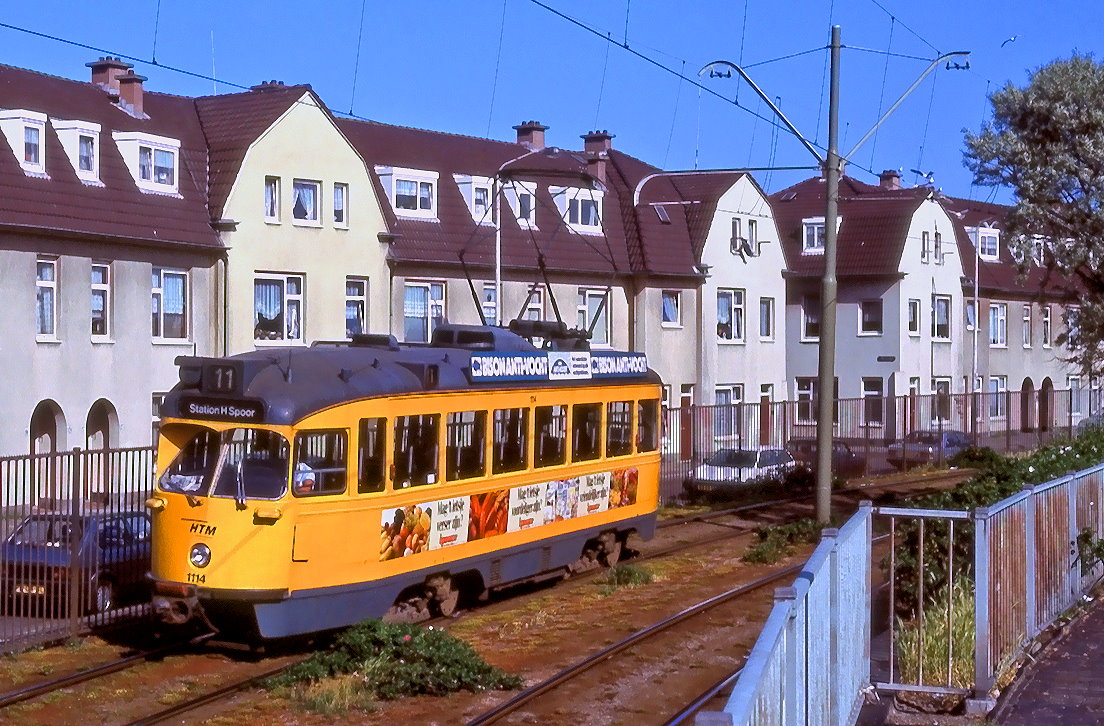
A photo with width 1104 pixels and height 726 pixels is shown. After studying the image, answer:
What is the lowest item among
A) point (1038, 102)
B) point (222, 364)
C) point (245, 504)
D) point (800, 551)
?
point (800, 551)

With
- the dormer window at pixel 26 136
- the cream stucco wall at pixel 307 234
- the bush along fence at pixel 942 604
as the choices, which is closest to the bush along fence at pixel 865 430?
the cream stucco wall at pixel 307 234

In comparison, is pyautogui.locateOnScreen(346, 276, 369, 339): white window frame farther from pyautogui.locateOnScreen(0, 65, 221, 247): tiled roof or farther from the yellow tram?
the yellow tram

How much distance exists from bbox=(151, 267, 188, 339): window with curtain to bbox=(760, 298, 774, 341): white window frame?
2325 cm

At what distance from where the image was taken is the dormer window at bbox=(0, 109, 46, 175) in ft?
99.8

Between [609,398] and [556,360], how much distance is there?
1657mm

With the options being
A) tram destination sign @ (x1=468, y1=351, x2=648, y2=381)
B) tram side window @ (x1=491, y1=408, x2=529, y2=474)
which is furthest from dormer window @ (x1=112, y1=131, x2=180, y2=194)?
tram side window @ (x1=491, y1=408, x2=529, y2=474)

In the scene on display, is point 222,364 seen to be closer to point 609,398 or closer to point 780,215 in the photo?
point 609,398

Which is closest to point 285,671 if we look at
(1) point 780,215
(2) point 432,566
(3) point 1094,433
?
(2) point 432,566

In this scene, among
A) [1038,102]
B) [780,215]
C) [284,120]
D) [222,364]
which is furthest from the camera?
[780,215]

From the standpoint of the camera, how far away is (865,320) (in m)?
55.8

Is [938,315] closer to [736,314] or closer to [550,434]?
[736,314]

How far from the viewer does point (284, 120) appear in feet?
117

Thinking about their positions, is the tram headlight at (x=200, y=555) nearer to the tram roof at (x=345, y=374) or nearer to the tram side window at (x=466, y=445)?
the tram roof at (x=345, y=374)

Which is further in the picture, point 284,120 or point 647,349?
point 647,349
